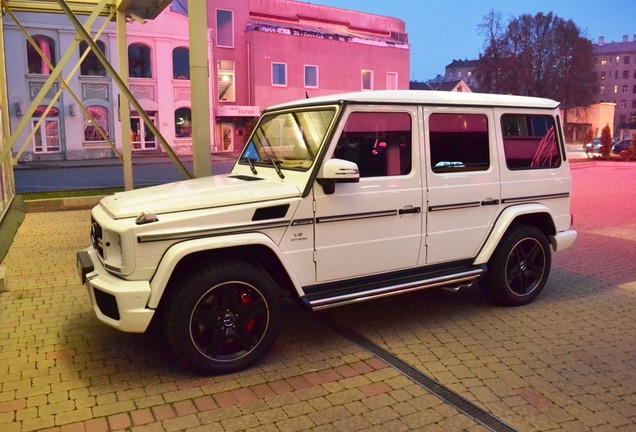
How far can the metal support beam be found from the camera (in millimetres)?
7809

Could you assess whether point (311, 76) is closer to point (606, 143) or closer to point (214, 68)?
point (214, 68)

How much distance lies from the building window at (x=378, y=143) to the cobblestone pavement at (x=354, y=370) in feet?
5.01

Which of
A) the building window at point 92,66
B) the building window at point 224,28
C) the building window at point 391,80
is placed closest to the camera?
the building window at point 92,66

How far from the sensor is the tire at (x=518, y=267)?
19.0 ft

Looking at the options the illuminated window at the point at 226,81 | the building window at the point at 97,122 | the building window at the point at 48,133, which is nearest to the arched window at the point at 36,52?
the building window at the point at 48,133

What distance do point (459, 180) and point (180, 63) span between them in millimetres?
35728

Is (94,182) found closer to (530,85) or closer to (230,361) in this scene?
(230,361)

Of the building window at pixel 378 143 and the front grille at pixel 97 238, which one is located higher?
the building window at pixel 378 143

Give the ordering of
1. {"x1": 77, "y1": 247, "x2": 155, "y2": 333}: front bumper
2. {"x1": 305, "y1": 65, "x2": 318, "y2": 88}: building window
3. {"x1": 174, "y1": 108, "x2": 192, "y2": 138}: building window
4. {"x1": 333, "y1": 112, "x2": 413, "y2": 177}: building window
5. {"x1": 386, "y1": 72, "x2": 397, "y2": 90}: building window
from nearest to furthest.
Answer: {"x1": 77, "y1": 247, "x2": 155, "y2": 333}: front bumper, {"x1": 333, "y1": 112, "x2": 413, "y2": 177}: building window, {"x1": 174, "y1": 108, "x2": 192, "y2": 138}: building window, {"x1": 305, "y1": 65, "x2": 318, "y2": 88}: building window, {"x1": 386, "y1": 72, "x2": 397, "y2": 90}: building window

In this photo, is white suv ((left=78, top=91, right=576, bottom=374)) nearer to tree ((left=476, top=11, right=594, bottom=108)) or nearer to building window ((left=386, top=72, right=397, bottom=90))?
building window ((left=386, top=72, right=397, bottom=90))

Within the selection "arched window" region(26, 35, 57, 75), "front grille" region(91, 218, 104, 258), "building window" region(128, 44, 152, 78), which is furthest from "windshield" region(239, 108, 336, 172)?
"building window" region(128, 44, 152, 78)

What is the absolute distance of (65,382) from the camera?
4242 millimetres

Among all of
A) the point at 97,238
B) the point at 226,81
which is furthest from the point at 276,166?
the point at 226,81

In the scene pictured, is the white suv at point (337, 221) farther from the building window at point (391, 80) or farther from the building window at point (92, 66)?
the building window at point (391, 80)
